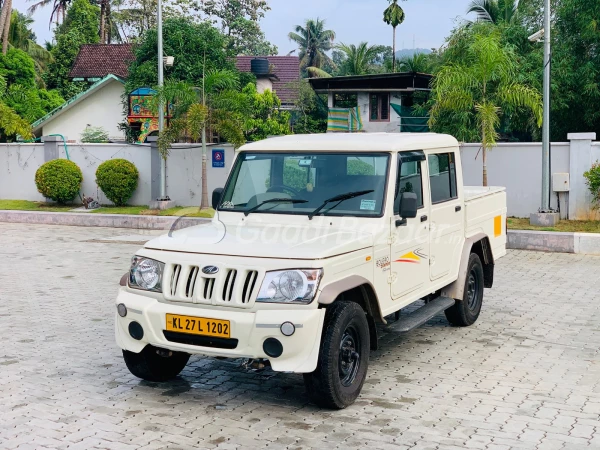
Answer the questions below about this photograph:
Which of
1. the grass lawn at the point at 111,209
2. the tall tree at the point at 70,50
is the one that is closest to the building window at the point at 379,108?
the grass lawn at the point at 111,209

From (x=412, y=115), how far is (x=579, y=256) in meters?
22.6

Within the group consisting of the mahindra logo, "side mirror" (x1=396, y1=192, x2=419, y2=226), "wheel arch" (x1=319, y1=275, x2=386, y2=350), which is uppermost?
"side mirror" (x1=396, y1=192, x2=419, y2=226)

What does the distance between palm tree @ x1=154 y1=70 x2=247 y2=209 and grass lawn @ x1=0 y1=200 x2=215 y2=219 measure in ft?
2.82

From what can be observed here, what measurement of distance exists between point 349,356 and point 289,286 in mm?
835

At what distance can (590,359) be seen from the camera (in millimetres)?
7500

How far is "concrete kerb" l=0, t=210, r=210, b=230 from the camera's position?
18766 mm

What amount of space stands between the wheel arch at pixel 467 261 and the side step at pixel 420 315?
12 centimetres

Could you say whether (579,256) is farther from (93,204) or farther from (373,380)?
(93,204)

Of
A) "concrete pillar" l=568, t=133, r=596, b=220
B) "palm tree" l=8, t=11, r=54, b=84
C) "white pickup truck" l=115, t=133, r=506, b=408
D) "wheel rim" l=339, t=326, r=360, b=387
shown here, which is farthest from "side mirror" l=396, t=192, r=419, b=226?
"palm tree" l=8, t=11, r=54, b=84

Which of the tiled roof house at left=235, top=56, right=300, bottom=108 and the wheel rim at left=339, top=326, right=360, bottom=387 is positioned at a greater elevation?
the tiled roof house at left=235, top=56, right=300, bottom=108

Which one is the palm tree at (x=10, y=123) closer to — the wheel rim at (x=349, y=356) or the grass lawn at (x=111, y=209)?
the grass lawn at (x=111, y=209)

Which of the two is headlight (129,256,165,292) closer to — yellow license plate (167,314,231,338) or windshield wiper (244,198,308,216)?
yellow license plate (167,314,231,338)

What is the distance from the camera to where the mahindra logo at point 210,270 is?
5895 mm

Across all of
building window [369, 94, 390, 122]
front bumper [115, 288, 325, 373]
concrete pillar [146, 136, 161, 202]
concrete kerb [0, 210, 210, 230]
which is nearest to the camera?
front bumper [115, 288, 325, 373]
